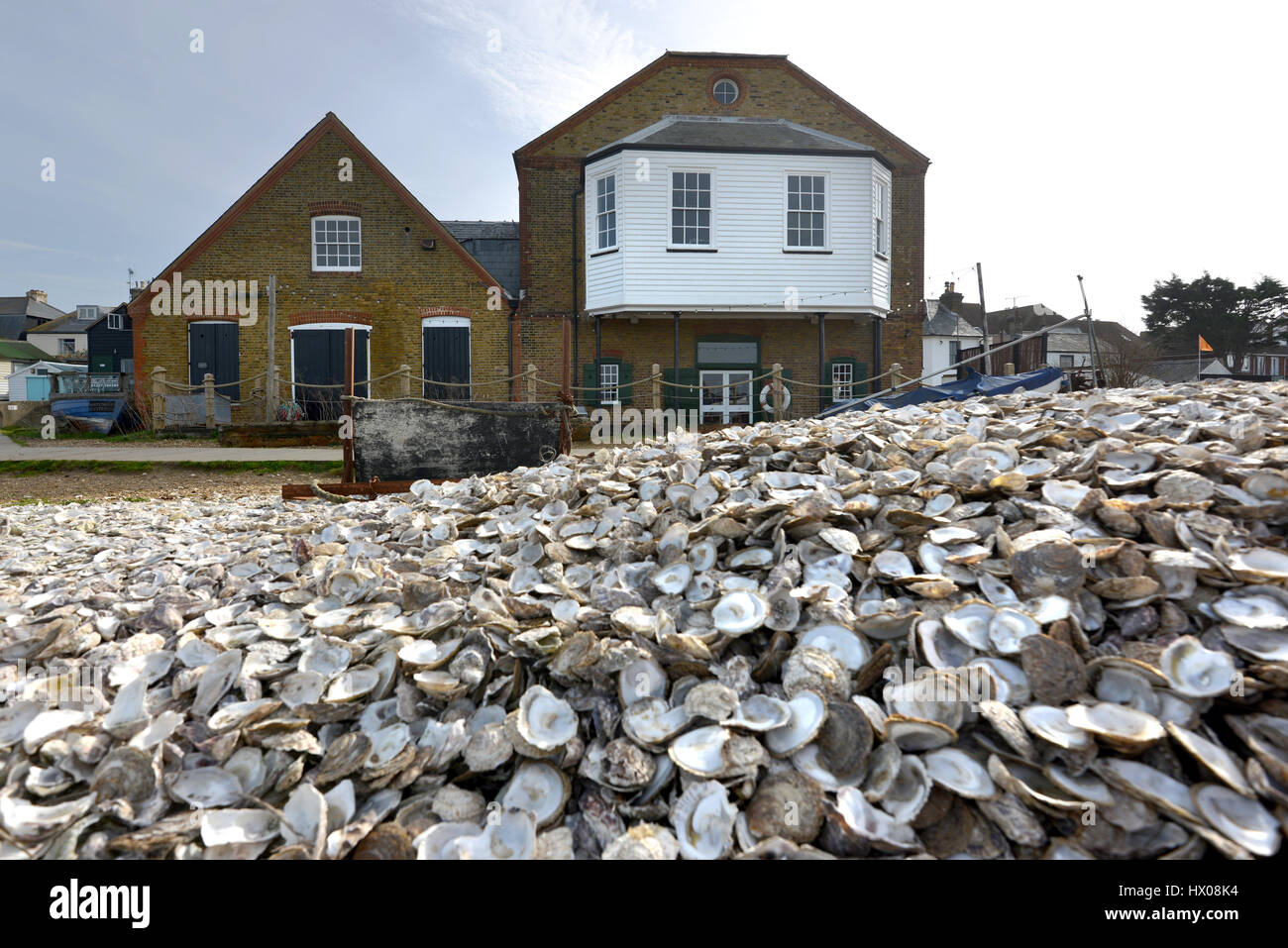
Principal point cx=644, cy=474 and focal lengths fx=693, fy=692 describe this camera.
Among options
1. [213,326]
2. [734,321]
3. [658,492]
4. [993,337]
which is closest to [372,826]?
[658,492]

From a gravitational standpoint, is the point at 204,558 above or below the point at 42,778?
above

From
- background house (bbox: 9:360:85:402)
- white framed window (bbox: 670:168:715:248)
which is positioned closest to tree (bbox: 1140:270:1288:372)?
white framed window (bbox: 670:168:715:248)

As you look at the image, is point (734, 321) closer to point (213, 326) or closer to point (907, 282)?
point (907, 282)

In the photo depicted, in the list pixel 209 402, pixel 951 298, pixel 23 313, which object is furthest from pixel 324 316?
pixel 23 313

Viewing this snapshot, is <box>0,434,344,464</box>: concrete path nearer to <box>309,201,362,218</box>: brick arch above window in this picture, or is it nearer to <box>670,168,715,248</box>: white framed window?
<box>309,201,362,218</box>: brick arch above window

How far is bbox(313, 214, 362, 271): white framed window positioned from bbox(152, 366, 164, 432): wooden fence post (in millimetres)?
4323

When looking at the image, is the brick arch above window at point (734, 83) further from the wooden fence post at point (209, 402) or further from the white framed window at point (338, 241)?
the wooden fence post at point (209, 402)

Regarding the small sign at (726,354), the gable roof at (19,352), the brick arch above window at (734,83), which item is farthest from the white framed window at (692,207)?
the gable roof at (19,352)

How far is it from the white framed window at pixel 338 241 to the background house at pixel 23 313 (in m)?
59.7

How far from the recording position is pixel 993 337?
36.0 meters

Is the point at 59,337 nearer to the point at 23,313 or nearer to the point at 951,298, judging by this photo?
the point at 23,313

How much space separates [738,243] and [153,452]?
11.6 m

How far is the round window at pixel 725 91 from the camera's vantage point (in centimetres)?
1681
